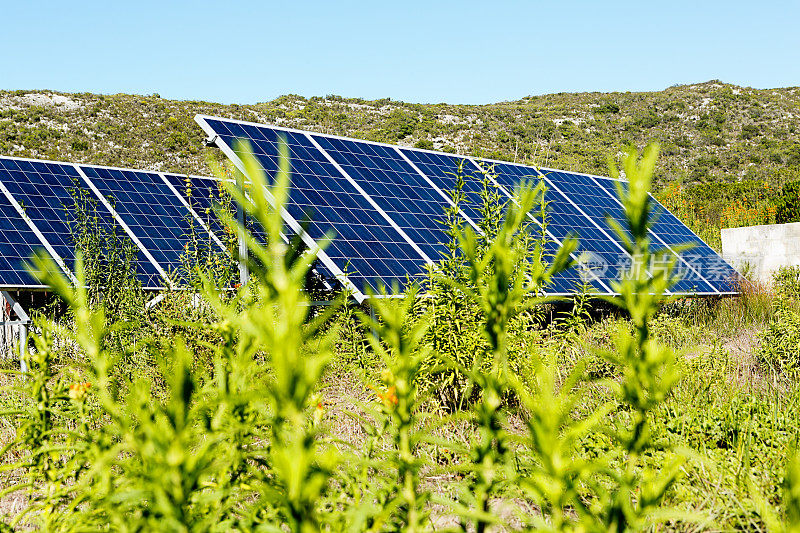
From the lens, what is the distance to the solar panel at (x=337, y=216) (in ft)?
29.3

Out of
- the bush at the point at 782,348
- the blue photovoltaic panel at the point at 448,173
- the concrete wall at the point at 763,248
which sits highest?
the blue photovoltaic panel at the point at 448,173

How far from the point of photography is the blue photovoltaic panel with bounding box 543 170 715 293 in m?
13.8

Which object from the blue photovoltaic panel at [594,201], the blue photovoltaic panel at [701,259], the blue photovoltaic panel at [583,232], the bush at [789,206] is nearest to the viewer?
the blue photovoltaic panel at [583,232]

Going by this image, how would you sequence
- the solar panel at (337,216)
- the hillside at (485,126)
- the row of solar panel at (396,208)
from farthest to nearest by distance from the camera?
the hillside at (485,126)
the row of solar panel at (396,208)
the solar panel at (337,216)

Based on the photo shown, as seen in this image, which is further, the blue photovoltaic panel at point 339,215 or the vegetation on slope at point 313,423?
the blue photovoltaic panel at point 339,215

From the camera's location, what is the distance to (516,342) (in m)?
6.66

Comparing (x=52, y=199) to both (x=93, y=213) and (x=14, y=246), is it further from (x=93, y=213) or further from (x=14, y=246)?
(x=14, y=246)

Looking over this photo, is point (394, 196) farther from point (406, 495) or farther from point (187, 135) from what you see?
point (187, 135)

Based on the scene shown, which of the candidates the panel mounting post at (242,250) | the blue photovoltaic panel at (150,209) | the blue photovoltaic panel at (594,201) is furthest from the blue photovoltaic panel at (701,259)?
the blue photovoltaic panel at (150,209)

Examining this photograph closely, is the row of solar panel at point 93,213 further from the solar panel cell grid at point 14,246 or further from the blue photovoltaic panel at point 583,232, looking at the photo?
the blue photovoltaic panel at point 583,232

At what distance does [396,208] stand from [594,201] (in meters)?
6.25

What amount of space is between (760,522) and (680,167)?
165ft

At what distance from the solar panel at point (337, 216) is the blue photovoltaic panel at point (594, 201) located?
17.8ft

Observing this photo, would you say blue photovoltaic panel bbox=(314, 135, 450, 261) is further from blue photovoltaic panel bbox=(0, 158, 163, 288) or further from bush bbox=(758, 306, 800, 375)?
bush bbox=(758, 306, 800, 375)
